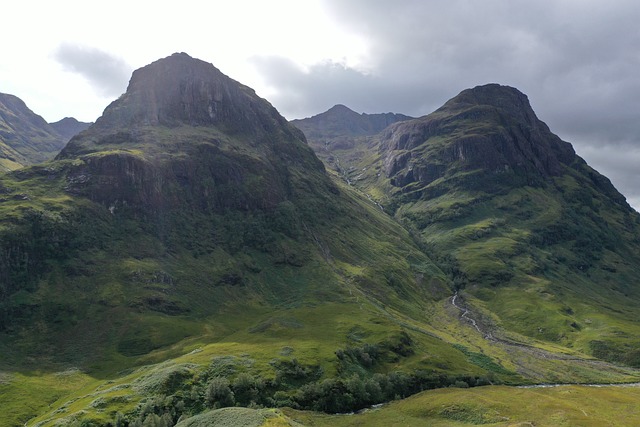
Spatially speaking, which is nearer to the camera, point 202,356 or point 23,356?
point 202,356

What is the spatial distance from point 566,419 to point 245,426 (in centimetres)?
9667

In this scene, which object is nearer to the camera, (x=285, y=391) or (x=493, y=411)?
(x=493, y=411)

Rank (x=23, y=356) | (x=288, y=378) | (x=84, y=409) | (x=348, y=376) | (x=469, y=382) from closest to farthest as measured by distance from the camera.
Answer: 1. (x=84, y=409)
2. (x=288, y=378)
3. (x=348, y=376)
4. (x=469, y=382)
5. (x=23, y=356)

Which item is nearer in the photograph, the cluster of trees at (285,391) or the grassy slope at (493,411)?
the cluster of trees at (285,391)

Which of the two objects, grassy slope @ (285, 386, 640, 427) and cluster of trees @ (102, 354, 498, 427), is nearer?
cluster of trees @ (102, 354, 498, 427)

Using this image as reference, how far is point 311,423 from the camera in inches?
4791

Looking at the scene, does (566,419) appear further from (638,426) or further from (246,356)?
(246,356)

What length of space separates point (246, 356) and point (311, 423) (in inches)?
1793

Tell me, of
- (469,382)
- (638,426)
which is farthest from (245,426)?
(469,382)

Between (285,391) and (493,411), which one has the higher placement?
(285,391)

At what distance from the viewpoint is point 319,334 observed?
7761 inches

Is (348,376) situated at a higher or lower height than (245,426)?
lower

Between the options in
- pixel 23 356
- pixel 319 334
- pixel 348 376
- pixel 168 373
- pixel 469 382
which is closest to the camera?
pixel 168 373

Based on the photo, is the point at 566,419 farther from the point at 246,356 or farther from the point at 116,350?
the point at 116,350
